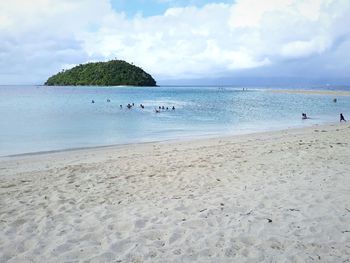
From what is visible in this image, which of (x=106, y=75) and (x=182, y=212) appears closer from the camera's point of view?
(x=182, y=212)

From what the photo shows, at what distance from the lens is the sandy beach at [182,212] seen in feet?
15.9

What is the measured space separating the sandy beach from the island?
16359 cm

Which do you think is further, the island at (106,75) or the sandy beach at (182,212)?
the island at (106,75)

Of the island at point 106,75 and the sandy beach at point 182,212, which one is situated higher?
the island at point 106,75

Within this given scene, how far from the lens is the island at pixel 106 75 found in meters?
170

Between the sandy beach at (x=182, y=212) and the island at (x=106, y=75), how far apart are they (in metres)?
164

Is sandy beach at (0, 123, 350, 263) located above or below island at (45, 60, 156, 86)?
below

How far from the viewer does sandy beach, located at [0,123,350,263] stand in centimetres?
486

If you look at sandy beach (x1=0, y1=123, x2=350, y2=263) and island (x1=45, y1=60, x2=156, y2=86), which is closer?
sandy beach (x1=0, y1=123, x2=350, y2=263)

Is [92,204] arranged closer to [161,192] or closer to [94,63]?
[161,192]

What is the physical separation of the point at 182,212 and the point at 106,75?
554ft

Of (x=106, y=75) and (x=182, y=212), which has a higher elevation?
(x=106, y=75)

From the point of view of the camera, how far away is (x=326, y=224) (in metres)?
5.68

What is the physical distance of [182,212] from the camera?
636 cm
